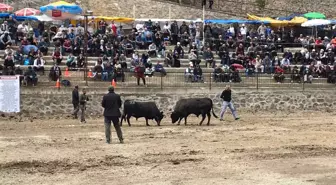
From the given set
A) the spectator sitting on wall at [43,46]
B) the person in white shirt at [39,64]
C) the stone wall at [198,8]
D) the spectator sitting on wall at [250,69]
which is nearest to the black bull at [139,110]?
the person in white shirt at [39,64]

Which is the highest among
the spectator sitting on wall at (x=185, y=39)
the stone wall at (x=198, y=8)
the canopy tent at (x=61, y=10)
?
the stone wall at (x=198, y=8)

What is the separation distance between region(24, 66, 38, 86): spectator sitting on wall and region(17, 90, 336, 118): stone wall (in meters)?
0.67

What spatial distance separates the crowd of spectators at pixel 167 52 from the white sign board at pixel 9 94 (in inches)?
30.1

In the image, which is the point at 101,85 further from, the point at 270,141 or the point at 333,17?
the point at 333,17

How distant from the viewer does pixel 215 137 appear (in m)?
22.4

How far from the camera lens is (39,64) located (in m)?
32.9

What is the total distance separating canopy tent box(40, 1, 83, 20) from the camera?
123 feet

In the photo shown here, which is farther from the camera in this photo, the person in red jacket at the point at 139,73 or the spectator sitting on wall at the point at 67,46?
the spectator sitting on wall at the point at 67,46

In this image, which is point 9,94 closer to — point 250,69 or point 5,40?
point 5,40

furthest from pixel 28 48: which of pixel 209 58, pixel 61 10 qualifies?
pixel 209 58

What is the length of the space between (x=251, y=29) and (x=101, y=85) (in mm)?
20425

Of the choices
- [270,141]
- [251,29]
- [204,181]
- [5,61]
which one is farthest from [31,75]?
[251,29]

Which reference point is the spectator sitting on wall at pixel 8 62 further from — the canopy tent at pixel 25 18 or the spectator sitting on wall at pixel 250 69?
the spectator sitting on wall at pixel 250 69

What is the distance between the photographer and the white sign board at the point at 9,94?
29.7 meters
